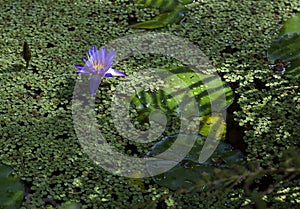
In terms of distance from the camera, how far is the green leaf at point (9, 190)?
1.66m

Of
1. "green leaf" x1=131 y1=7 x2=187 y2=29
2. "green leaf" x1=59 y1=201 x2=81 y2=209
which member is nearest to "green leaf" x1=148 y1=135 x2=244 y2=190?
"green leaf" x1=59 y1=201 x2=81 y2=209

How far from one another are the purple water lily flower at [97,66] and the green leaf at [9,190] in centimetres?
46

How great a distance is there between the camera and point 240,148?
75.6 inches

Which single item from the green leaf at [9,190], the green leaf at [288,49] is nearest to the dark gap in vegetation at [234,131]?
the green leaf at [288,49]

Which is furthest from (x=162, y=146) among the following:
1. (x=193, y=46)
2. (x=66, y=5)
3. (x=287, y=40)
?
(x=66, y=5)

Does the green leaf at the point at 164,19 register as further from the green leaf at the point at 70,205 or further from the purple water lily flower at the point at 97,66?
the green leaf at the point at 70,205

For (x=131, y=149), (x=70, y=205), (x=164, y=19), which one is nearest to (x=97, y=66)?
(x=131, y=149)

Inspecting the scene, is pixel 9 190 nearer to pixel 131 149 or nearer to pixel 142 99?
pixel 131 149

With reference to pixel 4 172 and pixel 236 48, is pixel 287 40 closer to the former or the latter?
pixel 236 48

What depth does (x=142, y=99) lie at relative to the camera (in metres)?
2.02

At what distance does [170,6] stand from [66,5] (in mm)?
454

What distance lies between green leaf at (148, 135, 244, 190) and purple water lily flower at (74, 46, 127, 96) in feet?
1.17

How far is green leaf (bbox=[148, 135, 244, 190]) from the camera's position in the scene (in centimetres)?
176

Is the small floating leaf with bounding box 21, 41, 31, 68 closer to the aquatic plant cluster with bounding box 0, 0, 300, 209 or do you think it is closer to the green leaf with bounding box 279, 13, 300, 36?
the aquatic plant cluster with bounding box 0, 0, 300, 209
